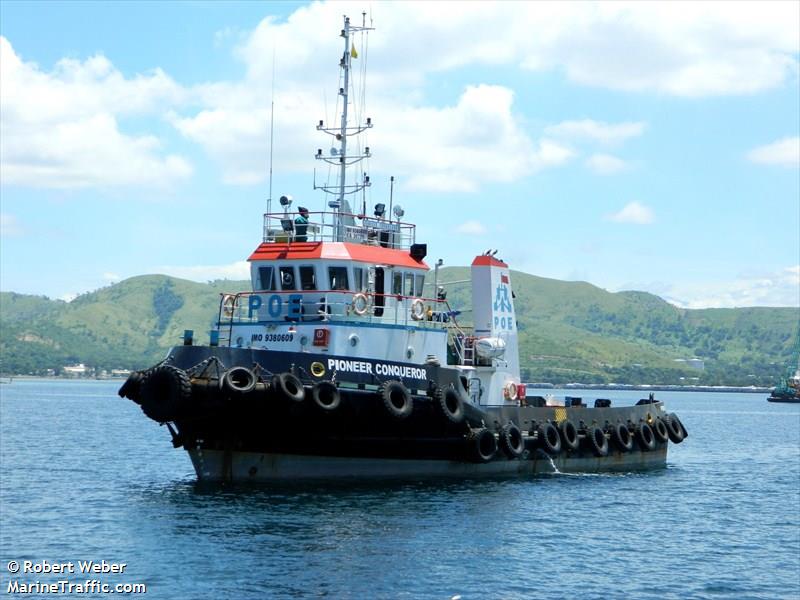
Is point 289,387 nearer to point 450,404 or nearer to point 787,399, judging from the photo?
point 450,404

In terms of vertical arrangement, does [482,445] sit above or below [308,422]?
below

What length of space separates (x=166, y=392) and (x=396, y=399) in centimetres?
550

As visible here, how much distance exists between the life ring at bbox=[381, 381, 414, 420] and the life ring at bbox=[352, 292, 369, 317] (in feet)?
7.98

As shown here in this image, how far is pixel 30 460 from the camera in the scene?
3859cm

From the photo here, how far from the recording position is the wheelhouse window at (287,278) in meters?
→ 29.0

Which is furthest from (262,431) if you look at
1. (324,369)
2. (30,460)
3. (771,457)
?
(771,457)

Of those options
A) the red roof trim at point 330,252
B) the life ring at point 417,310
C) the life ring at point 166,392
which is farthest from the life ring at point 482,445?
the life ring at point 166,392

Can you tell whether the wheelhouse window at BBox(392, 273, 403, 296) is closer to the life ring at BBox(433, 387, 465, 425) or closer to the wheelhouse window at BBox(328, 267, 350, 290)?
the wheelhouse window at BBox(328, 267, 350, 290)

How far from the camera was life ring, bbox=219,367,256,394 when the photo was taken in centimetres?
2450

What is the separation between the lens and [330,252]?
28.7m

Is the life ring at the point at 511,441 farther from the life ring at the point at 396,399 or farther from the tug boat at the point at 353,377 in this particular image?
the life ring at the point at 396,399

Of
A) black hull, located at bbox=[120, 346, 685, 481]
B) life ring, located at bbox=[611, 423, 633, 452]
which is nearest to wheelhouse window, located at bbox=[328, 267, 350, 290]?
black hull, located at bbox=[120, 346, 685, 481]

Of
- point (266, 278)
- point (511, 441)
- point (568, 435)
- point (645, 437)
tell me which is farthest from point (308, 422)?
point (645, 437)

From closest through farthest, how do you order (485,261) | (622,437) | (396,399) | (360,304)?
1. (396,399)
2. (360,304)
3. (485,261)
4. (622,437)
